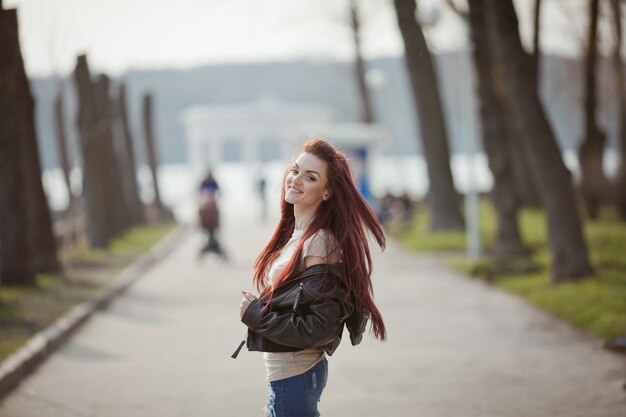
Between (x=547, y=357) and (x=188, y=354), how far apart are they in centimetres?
328

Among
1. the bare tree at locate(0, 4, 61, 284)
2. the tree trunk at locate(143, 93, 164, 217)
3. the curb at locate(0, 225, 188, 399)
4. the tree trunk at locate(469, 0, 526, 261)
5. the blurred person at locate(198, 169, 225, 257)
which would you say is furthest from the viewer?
the tree trunk at locate(143, 93, 164, 217)

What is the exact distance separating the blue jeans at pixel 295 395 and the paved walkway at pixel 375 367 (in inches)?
128

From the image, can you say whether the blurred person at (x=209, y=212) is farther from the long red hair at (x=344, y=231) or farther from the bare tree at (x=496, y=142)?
the long red hair at (x=344, y=231)

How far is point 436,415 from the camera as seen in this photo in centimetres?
780

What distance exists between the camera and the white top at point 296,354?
15.3 ft

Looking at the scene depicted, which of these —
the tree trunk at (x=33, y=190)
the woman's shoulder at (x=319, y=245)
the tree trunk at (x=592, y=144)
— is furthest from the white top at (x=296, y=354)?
the tree trunk at (x=592, y=144)

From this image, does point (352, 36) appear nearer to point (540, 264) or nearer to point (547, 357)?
point (540, 264)

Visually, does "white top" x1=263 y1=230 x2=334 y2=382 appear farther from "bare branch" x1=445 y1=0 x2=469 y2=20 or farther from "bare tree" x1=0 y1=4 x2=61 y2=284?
"bare branch" x1=445 y1=0 x2=469 y2=20

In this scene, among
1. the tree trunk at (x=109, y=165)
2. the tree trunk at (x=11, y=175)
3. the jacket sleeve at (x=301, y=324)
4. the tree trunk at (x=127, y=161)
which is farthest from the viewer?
the tree trunk at (x=127, y=161)

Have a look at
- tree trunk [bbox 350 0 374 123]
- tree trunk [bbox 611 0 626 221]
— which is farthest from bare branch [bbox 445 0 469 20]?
tree trunk [bbox 350 0 374 123]

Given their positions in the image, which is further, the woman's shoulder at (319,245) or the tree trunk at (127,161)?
the tree trunk at (127,161)

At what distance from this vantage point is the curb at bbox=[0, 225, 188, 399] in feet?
31.0

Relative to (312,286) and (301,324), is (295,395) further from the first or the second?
(312,286)

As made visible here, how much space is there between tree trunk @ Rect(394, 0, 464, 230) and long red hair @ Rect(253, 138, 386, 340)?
67.0ft
